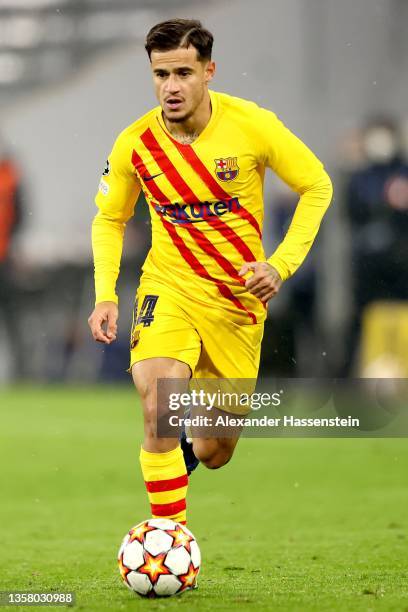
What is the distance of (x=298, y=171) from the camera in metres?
5.33

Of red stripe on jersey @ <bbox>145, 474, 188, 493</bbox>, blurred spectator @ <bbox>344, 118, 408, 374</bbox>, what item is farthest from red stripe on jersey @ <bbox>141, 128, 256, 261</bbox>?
blurred spectator @ <bbox>344, 118, 408, 374</bbox>

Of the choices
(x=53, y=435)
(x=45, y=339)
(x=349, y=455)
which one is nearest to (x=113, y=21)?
(x=45, y=339)

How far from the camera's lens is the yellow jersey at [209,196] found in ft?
17.5

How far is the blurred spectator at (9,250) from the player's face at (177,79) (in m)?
10.4

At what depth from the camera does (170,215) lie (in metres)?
5.41

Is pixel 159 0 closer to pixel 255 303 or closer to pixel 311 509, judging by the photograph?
Answer: pixel 311 509

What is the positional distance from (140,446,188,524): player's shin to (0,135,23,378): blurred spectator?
10658mm

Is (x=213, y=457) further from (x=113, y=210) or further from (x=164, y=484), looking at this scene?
(x=113, y=210)

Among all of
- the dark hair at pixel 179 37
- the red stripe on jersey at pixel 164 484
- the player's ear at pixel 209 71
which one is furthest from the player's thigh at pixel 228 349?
the dark hair at pixel 179 37

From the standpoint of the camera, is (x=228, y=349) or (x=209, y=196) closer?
(x=209, y=196)

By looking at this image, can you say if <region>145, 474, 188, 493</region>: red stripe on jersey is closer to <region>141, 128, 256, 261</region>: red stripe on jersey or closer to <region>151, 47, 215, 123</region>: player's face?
<region>141, 128, 256, 261</region>: red stripe on jersey

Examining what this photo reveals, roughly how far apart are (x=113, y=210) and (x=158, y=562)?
1.52 metres

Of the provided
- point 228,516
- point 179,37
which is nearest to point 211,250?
point 179,37

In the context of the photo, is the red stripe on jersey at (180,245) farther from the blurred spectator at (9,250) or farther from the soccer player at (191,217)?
the blurred spectator at (9,250)
